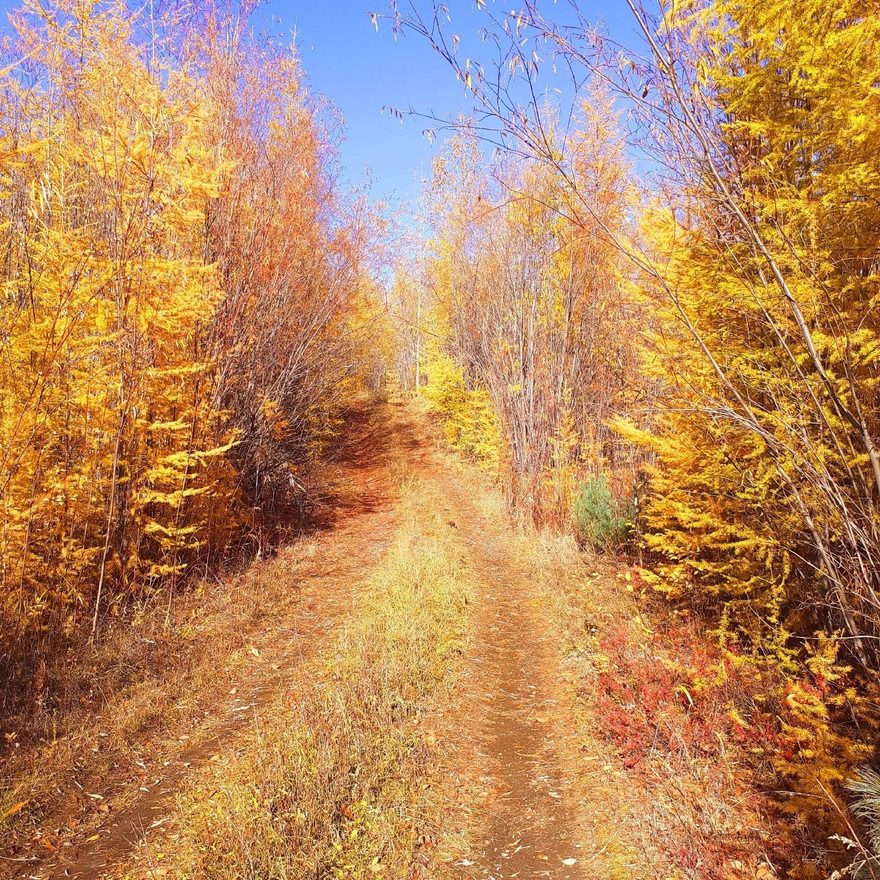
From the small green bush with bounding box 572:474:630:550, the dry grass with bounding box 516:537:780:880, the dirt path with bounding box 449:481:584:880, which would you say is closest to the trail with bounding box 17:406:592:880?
the dirt path with bounding box 449:481:584:880

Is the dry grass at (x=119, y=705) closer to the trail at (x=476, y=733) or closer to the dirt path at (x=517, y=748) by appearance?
the trail at (x=476, y=733)

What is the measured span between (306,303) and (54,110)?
5865mm

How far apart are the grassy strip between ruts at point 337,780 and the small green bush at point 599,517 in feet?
13.5

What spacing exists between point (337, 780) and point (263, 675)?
2.67 metres

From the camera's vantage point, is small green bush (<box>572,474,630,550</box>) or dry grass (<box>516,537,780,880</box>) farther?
small green bush (<box>572,474,630,550</box>)

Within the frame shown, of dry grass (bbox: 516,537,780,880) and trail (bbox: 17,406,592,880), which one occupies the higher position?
dry grass (bbox: 516,537,780,880)

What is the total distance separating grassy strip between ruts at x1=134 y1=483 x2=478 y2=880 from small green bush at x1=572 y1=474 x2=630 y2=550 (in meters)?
4.13

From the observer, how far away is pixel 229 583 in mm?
9578

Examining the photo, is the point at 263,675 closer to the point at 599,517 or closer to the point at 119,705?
the point at 119,705

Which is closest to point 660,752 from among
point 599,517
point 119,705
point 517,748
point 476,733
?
point 517,748

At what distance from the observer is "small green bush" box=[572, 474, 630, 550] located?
10.5 metres

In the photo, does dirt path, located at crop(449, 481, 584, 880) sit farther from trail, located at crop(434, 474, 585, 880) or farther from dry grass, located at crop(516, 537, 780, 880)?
dry grass, located at crop(516, 537, 780, 880)

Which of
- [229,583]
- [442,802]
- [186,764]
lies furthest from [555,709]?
[229,583]

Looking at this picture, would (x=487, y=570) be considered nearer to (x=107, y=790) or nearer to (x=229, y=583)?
(x=229, y=583)
